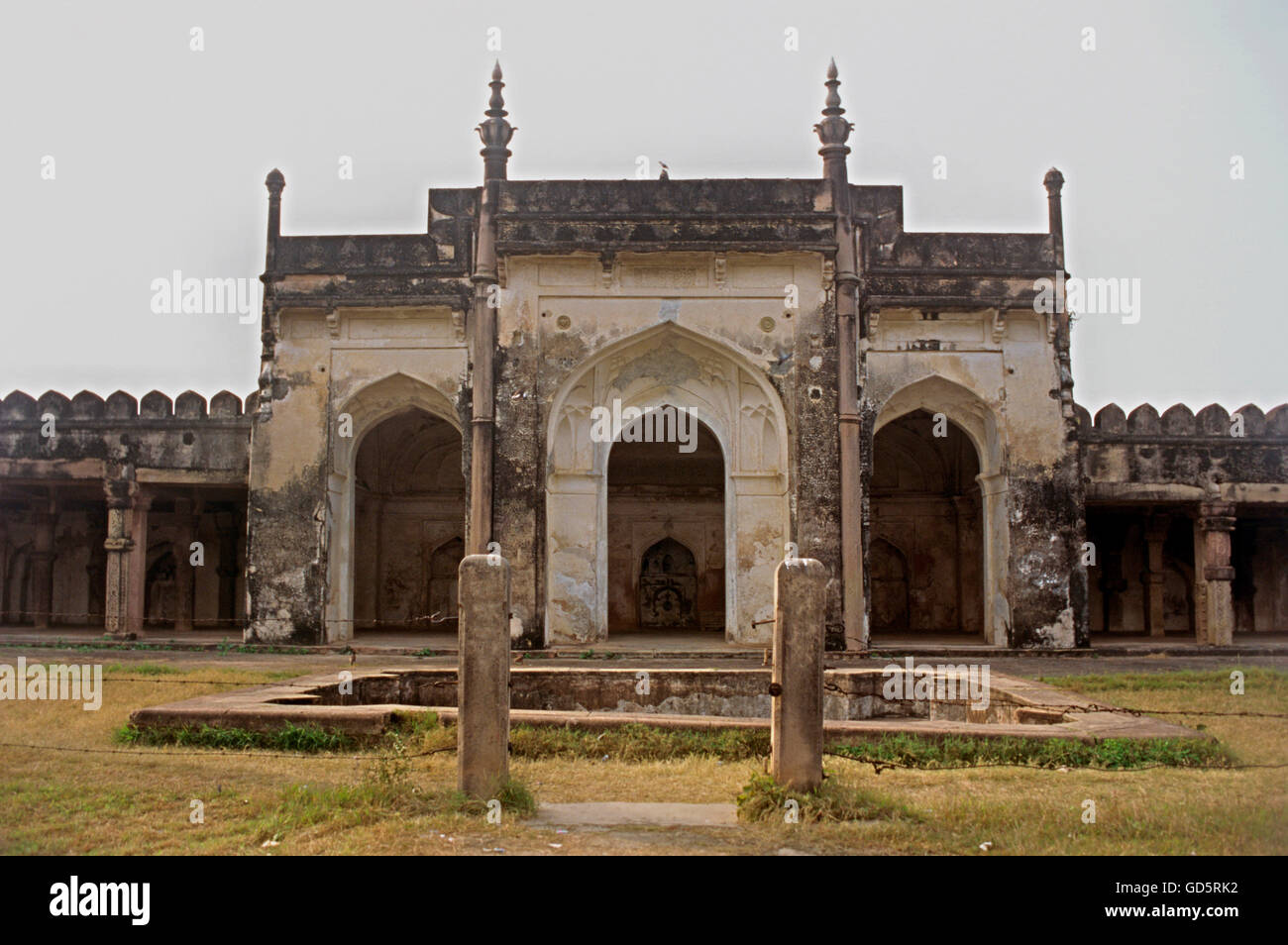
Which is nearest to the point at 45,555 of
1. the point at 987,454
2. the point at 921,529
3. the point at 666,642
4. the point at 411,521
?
Result: the point at 411,521

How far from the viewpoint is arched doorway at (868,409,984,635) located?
62.2 ft

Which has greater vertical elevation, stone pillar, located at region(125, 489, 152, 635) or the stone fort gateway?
the stone fort gateway

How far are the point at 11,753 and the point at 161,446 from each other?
10.9 m

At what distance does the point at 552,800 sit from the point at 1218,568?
43.1 ft

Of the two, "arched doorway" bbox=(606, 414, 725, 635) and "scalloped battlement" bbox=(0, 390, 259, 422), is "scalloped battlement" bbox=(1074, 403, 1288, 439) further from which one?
"scalloped battlement" bbox=(0, 390, 259, 422)

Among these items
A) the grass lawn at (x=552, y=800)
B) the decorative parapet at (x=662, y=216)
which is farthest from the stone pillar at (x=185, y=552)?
the grass lawn at (x=552, y=800)

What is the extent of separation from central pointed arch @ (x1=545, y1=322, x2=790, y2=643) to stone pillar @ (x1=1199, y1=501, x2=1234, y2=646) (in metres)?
5.95

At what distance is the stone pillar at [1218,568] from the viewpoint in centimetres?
1545

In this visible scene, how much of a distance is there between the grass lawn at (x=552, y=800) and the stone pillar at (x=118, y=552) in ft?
30.0

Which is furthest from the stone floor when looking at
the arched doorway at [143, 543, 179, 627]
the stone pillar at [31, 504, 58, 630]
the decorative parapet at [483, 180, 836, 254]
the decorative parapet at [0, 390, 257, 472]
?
the decorative parapet at [483, 180, 836, 254]

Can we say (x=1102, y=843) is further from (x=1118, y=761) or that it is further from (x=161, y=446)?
(x=161, y=446)

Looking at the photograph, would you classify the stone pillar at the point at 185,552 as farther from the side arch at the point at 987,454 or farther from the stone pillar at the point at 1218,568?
the stone pillar at the point at 1218,568

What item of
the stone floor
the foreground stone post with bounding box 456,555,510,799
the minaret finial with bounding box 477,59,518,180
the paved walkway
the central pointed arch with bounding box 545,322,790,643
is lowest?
the stone floor

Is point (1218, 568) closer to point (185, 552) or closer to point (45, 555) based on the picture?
point (185, 552)
